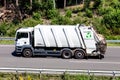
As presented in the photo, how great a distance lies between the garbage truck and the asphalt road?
1.69 feet

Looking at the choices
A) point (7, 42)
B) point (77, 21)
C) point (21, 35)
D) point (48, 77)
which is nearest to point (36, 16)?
point (77, 21)

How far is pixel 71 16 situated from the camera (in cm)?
5066

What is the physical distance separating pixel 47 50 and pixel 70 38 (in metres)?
1.97

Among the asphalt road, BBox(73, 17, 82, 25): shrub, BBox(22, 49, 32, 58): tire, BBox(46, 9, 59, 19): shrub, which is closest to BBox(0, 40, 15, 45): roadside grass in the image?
the asphalt road

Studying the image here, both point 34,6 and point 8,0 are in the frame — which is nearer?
point 34,6

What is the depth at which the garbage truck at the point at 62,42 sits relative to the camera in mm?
26203

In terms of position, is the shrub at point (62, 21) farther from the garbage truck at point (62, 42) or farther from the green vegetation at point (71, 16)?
the garbage truck at point (62, 42)

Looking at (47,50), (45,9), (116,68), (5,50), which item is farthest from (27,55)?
(45,9)

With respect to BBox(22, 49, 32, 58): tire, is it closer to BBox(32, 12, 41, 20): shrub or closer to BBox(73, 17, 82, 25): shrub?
BBox(73, 17, 82, 25): shrub

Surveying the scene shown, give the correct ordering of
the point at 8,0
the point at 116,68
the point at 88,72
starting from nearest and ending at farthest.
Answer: the point at 88,72
the point at 116,68
the point at 8,0

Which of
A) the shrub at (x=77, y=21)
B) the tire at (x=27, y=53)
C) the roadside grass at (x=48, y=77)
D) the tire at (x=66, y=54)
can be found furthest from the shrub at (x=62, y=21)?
the roadside grass at (x=48, y=77)

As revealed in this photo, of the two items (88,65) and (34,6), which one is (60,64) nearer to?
(88,65)

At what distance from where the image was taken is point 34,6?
55.3m

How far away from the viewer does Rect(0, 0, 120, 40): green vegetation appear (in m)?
43.9
